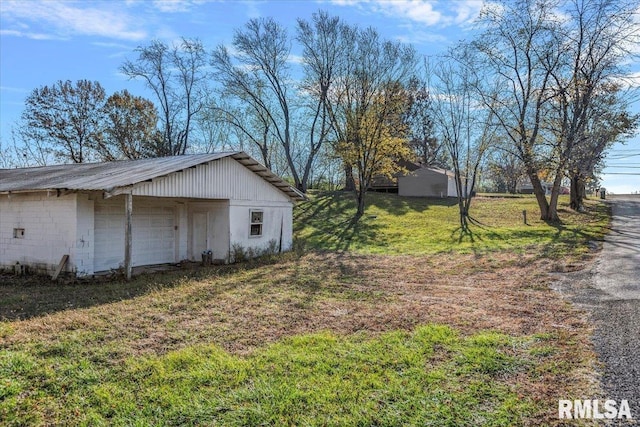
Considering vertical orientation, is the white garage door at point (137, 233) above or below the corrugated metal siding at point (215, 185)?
below

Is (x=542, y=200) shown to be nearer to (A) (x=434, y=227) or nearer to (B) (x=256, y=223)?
(A) (x=434, y=227)

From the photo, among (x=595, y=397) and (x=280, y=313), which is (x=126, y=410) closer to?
(x=280, y=313)

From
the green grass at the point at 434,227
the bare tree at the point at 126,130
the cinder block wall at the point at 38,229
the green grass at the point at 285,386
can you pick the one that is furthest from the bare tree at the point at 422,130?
the green grass at the point at 285,386

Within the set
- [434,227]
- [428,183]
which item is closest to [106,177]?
[434,227]

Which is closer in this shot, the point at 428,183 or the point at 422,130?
the point at 428,183

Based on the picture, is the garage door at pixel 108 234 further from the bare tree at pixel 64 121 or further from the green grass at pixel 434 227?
the bare tree at pixel 64 121

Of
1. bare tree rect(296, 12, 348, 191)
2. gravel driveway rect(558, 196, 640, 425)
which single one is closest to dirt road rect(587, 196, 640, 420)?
gravel driveway rect(558, 196, 640, 425)

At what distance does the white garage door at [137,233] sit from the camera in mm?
11617

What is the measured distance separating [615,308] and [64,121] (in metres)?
33.4

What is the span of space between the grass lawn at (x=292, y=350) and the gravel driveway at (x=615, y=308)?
0.22m

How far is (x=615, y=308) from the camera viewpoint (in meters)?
6.76

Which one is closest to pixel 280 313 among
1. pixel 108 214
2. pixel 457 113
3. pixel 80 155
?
pixel 108 214

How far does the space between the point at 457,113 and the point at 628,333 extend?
20.0m

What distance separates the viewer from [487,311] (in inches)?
282
